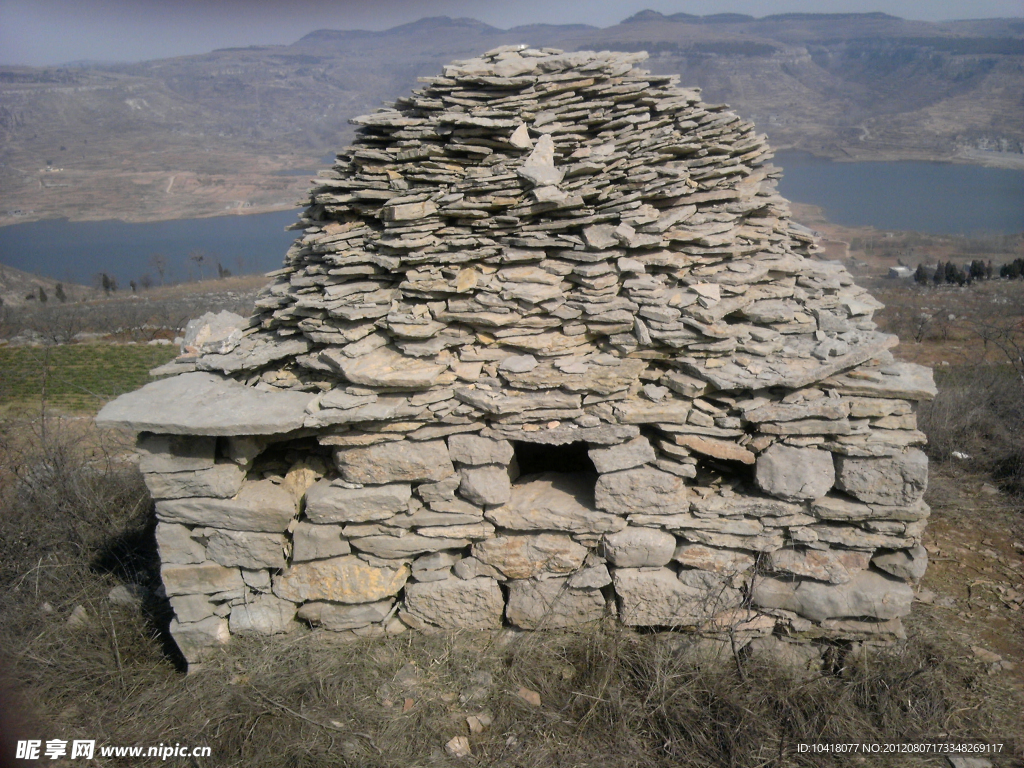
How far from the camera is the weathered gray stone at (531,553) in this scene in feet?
14.1

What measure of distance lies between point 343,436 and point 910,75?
74728mm

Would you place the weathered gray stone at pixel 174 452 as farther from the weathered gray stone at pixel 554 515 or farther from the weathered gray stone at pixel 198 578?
the weathered gray stone at pixel 554 515

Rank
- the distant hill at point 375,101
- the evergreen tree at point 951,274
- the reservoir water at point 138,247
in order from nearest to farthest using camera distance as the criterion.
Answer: the evergreen tree at point 951,274 → the reservoir water at point 138,247 → the distant hill at point 375,101

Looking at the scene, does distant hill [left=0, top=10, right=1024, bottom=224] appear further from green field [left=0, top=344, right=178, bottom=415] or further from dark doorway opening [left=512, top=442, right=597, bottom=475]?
dark doorway opening [left=512, top=442, right=597, bottom=475]

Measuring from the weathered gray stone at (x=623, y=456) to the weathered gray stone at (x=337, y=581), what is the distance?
1.50 meters

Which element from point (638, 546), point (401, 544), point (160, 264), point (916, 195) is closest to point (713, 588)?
point (638, 546)

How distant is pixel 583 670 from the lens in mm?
4098

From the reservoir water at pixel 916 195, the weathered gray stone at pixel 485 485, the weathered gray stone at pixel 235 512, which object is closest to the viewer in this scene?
the weathered gray stone at pixel 235 512

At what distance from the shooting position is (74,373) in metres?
14.0

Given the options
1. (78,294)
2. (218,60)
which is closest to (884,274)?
(78,294)

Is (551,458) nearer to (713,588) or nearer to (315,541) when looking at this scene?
(713,588)

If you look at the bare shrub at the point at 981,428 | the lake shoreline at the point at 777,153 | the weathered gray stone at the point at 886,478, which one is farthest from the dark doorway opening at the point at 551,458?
the lake shoreline at the point at 777,153

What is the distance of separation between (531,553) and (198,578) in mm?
2159

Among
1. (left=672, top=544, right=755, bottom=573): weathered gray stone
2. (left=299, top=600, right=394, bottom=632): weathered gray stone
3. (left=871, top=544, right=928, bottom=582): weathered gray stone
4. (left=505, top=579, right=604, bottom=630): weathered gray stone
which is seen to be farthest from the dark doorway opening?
(left=871, top=544, right=928, bottom=582): weathered gray stone
